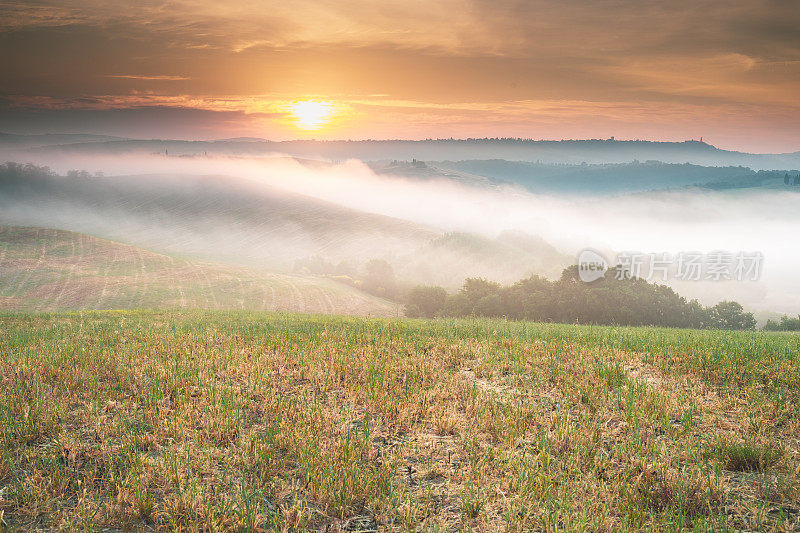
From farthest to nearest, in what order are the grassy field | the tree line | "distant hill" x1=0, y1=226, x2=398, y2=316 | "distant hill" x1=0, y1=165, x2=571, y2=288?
"distant hill" x1=0, y1=165, x2=571, y2=288 < "distant hill" x1=0, y1=226, x2=398, y2=316 < the tree line < the grassy field

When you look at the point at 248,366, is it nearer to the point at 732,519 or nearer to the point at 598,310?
the point at 732,519

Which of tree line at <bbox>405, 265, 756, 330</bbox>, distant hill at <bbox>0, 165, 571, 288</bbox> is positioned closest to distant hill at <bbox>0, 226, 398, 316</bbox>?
tree line at <bbox>405, 265, 756, 330</bbox>

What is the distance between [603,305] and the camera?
59.2 meters

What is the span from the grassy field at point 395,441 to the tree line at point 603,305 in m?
49.5

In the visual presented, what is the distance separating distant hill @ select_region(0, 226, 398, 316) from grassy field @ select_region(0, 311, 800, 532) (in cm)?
7655

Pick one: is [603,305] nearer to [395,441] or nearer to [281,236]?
[395,441]

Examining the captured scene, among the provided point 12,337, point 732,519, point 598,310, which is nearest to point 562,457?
point 732,519

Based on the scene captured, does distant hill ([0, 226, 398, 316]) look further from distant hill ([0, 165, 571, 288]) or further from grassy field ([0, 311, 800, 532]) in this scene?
grassy field ([0, 311, 800, 532])

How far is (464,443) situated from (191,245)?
17503 cm

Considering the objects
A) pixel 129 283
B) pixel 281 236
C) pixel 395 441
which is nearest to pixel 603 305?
pixel 395 441

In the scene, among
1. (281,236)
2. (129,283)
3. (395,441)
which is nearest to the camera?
(395,441)

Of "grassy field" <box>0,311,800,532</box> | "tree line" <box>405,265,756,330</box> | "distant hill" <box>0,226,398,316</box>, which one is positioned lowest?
"distant hill" <box>0,226,398,316</box>

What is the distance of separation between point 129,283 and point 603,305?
8263cm

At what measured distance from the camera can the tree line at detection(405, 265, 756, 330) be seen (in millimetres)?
59594
